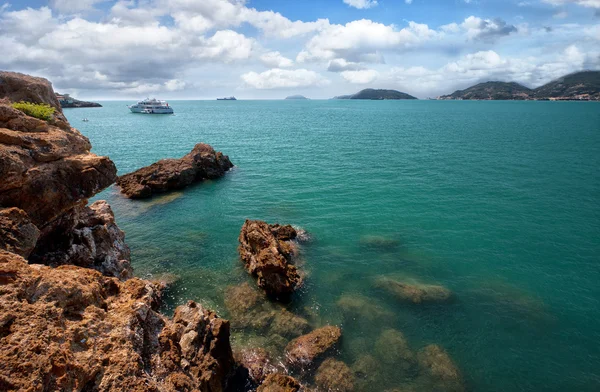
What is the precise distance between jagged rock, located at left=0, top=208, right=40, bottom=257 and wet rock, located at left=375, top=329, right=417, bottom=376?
58.8 ft

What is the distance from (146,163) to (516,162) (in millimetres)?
70143

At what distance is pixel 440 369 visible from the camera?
17.9 metres

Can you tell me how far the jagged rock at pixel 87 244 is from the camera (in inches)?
617

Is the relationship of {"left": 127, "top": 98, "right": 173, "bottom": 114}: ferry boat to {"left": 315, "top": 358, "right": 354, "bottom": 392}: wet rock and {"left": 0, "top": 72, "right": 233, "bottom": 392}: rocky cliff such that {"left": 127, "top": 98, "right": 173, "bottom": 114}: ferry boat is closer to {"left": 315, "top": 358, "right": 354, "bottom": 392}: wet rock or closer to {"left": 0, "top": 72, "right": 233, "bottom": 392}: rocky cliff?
{"left": 0, "top": 72, "right": 233, "bottom": 392}: rocky cliff

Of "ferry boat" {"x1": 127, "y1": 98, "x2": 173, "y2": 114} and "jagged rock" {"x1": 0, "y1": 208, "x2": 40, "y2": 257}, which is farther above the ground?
"ferry boat" {"x1": 127, "y1": 98, "x2": 173, "y2": 114}

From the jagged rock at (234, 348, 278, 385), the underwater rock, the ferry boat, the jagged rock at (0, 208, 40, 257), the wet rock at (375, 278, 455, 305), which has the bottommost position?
the jagged rock at (234, 348, 278, 385)

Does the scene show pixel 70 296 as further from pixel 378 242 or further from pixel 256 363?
pixel 378 242

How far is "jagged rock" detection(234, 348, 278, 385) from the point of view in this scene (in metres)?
16.8

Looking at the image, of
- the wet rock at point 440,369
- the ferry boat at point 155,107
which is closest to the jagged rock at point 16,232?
the wet rock at point 440,369

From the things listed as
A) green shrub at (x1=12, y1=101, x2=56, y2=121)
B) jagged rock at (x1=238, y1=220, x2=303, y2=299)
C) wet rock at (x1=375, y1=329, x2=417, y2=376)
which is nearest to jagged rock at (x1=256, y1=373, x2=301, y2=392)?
wet rock at (x1=375, y1=329, x2=417, y2=376)

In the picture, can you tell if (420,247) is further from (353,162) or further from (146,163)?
(146,163)

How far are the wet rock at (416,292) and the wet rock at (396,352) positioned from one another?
3.63 metres

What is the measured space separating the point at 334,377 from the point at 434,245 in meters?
18.6

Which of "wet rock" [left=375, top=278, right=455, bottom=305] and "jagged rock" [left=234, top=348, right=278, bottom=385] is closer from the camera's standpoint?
"jagged rock" [left=234, top=348, right=278, bottom=385]
